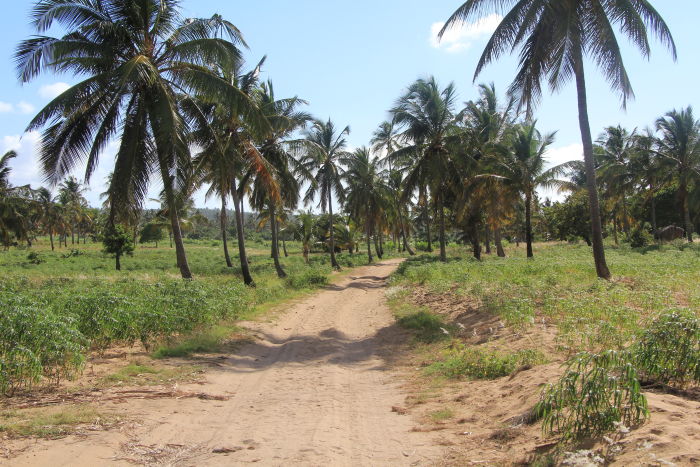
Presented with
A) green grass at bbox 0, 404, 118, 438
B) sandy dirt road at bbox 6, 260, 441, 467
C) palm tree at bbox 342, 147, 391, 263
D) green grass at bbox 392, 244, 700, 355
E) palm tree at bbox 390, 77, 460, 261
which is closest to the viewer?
sandy dirt road at bbox 6, 260, 441, 467

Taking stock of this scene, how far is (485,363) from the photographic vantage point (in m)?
6.45

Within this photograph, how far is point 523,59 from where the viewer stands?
12.7 metres

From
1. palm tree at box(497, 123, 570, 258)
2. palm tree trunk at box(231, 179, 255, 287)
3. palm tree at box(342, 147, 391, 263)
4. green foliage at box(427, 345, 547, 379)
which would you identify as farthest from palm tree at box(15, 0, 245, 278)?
palm tree at box(342, 147, 391, 263)

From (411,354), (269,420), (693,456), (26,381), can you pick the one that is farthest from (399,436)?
(26,381)

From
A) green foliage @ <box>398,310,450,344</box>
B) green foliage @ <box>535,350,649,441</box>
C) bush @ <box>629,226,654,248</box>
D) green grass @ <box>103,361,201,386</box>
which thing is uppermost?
bush @ <box>629,226,654,248</box>

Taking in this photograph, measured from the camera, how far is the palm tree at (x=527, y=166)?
2602 centimetres

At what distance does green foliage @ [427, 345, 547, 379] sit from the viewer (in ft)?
20.1

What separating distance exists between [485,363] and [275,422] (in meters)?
3.04

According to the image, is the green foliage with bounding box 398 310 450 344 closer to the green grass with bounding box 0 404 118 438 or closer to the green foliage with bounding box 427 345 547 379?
the green foliage with bounding box 427 345 547 379

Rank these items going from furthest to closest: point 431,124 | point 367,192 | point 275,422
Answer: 1. point 367,192
2. point 431,124
3. point 275,422

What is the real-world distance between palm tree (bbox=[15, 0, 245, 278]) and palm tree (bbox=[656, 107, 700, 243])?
28169mm

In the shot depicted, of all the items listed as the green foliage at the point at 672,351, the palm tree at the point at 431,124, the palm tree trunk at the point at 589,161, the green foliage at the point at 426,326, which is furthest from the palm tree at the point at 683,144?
the green foliage at the point at 672,351

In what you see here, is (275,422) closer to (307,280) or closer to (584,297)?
(584,297)

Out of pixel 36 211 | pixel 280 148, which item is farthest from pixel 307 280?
pixel 36 211
